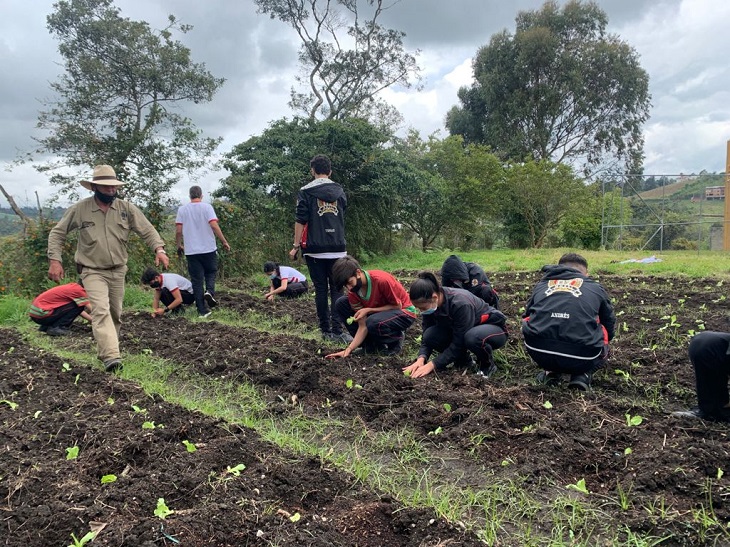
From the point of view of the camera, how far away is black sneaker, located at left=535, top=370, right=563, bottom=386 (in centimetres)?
390

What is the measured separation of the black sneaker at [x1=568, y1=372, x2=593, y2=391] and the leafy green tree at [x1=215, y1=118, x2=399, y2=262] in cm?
973

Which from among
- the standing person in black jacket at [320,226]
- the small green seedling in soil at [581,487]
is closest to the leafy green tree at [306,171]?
the standing person in black jacket at [320,226]

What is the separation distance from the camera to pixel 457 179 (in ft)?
69.1

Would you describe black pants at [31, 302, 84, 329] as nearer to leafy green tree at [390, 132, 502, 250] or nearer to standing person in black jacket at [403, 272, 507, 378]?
standing person in black jacket at [403, 272, 507, 378]

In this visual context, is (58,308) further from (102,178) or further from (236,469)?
(236,469)

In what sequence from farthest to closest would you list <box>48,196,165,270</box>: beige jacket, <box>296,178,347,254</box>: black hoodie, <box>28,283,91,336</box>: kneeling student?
<box>28,283,91,336</box>: kneeling student < <box>296,178,347,254</box>: black hoodie < <box>48,196,165,270</box>: beige jacket

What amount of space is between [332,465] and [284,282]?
20.3ft

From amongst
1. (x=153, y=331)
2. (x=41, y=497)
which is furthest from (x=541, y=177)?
(x=41, y=497)

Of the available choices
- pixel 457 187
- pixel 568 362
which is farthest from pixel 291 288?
pixel 457 187

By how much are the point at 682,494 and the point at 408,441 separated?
1419mm

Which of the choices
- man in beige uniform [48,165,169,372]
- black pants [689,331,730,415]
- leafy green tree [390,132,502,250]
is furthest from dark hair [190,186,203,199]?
leafy green tree [390,132,502,250]

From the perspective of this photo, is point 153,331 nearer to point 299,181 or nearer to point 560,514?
point 560,514

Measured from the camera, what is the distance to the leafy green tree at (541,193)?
833 inches

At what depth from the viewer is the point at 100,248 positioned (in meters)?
4.97
